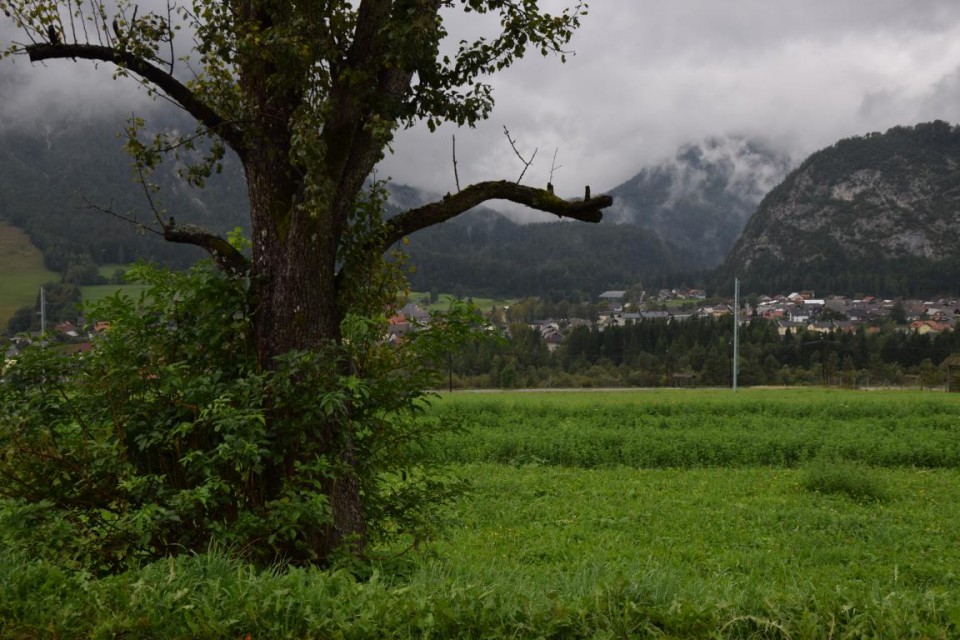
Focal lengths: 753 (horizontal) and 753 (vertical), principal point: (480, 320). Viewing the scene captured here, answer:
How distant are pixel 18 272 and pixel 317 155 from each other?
101 m

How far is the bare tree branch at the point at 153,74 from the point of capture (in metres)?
5.19

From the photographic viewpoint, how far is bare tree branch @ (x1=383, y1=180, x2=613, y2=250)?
565 cm

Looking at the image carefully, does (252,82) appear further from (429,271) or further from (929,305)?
(929,305)

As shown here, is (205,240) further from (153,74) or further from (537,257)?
(537,257)

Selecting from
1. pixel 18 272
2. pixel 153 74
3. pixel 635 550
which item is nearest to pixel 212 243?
pixel 153 74

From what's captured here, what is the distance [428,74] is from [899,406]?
868 inches

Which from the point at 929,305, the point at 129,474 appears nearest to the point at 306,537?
the point at 129,474

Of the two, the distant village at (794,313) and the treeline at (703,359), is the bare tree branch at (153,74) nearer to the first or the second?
the treeline at (703,359)

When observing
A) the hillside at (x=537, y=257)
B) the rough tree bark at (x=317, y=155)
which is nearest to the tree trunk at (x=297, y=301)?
the rough tree bark at (x=317, y=155)

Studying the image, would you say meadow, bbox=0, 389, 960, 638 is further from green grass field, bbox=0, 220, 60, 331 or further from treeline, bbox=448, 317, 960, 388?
green grass field, bbox=0, 220, 60, 331

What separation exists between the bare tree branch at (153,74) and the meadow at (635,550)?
2601mm

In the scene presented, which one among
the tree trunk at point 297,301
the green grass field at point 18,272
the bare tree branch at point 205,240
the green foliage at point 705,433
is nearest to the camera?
the tree trunk at point 297,301

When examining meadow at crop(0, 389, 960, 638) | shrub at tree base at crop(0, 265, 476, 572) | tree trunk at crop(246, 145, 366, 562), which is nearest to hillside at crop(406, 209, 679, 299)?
meadow at crop(0, 389, 960, 638)

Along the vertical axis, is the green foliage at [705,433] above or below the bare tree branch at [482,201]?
below
